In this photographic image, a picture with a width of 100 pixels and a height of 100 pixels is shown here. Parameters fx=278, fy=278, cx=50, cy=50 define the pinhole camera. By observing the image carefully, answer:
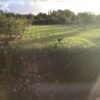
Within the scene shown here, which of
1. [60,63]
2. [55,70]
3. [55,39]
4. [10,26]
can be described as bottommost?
[55,39]

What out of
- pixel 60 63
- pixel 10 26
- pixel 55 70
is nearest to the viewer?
pixel 55 70

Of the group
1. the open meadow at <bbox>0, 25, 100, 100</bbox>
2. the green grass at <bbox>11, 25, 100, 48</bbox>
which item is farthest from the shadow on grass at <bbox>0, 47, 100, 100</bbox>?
the green grass at <bbox>11, 25, 100, 48</bbox>

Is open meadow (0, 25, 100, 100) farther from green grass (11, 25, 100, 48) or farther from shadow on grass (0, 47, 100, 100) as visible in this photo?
green grass (11, 25, 100, 48)

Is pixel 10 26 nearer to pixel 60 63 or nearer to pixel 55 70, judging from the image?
pixel 60 63

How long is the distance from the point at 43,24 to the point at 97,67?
41.2 meters

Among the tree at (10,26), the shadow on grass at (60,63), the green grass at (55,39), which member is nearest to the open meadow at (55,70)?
the shadow on grass at (60,63)

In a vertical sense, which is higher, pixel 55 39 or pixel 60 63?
pixel 60 63

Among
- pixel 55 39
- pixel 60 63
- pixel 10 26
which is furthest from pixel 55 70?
pixel 10 26

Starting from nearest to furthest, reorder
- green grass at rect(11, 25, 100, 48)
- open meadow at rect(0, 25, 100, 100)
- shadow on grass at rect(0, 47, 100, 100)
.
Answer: open meadow at rect(0, 25, 100, 100) < shadow on grass at rect(0, 47, 100, 100) < green grass at rect(11, 25, 100, 48)

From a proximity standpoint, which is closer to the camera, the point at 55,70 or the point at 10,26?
the point at 55,70

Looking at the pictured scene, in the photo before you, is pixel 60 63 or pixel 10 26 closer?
pixel 60 63

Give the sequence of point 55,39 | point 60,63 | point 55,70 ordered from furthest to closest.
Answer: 1. point 55,39
2. point 60,63
3. point 55,70

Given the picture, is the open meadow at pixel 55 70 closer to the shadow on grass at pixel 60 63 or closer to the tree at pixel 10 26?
the shadow on grass at pixel 60 63

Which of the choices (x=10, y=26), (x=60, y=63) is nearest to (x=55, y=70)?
(x=60, y=63)
